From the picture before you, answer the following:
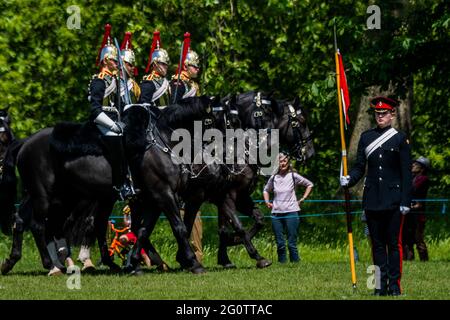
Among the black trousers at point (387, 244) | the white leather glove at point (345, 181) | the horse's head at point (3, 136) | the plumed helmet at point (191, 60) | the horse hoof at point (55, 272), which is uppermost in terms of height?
the plumed helmet at point (191, 60)

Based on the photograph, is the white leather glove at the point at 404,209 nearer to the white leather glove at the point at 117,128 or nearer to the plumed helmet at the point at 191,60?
the white leather glove at the point at 117,128

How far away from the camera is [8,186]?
19500 mm

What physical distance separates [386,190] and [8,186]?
7163 mm

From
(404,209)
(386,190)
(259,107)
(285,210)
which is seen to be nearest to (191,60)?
(259,107)

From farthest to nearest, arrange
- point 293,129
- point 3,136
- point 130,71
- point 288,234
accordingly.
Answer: point 288,234 → point 293,129 → point 3,136 → point 130,71

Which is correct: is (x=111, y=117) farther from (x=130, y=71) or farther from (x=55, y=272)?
(x=55, y=272)

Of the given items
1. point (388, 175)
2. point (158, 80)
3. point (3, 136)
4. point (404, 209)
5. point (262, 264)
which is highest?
point (158, 80)

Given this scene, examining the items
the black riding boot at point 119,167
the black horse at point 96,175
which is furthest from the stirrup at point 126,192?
the black horse at point 96,175

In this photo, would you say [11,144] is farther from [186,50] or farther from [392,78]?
[392,78]

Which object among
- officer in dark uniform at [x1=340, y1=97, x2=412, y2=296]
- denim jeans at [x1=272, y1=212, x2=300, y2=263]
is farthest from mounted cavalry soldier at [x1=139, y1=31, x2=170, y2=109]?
officer in dark uniform at [x1=340, y1=97, x2=412, y2=296]

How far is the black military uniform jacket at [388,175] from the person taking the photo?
14305 millimetres

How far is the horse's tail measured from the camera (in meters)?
19.3

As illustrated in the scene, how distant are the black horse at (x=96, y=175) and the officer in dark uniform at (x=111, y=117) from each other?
0.43 ft
